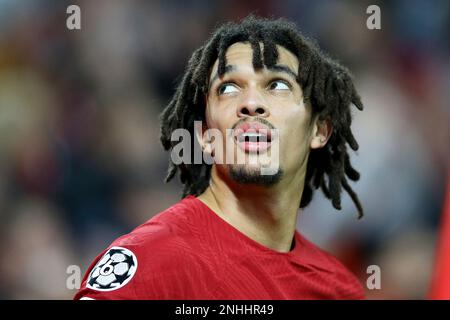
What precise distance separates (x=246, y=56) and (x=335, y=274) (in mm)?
1191

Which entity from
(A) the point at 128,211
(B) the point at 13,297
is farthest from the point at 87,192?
(B) the point at 13,297

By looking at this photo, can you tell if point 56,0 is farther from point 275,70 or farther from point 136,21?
point 275,70

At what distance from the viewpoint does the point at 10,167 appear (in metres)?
5.01

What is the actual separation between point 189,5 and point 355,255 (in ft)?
7.51

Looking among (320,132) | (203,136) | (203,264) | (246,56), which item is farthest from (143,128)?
(203,264)

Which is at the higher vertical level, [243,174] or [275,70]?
[275,70]

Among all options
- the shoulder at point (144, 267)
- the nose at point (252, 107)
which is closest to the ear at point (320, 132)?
the nose at point (252, 107)

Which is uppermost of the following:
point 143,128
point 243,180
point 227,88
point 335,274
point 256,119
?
point 227,88

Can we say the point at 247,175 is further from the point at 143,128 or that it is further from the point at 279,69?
the point at 143,128

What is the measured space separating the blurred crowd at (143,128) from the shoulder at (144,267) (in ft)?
7.08

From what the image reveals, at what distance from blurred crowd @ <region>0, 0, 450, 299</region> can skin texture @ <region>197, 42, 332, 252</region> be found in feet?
6.11

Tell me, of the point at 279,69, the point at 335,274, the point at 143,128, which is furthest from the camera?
the point at 143,128

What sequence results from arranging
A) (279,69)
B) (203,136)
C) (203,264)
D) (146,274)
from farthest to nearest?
(203,136) < (279,69) < (203,264) < (146,274)

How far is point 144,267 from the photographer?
2.53 metres
